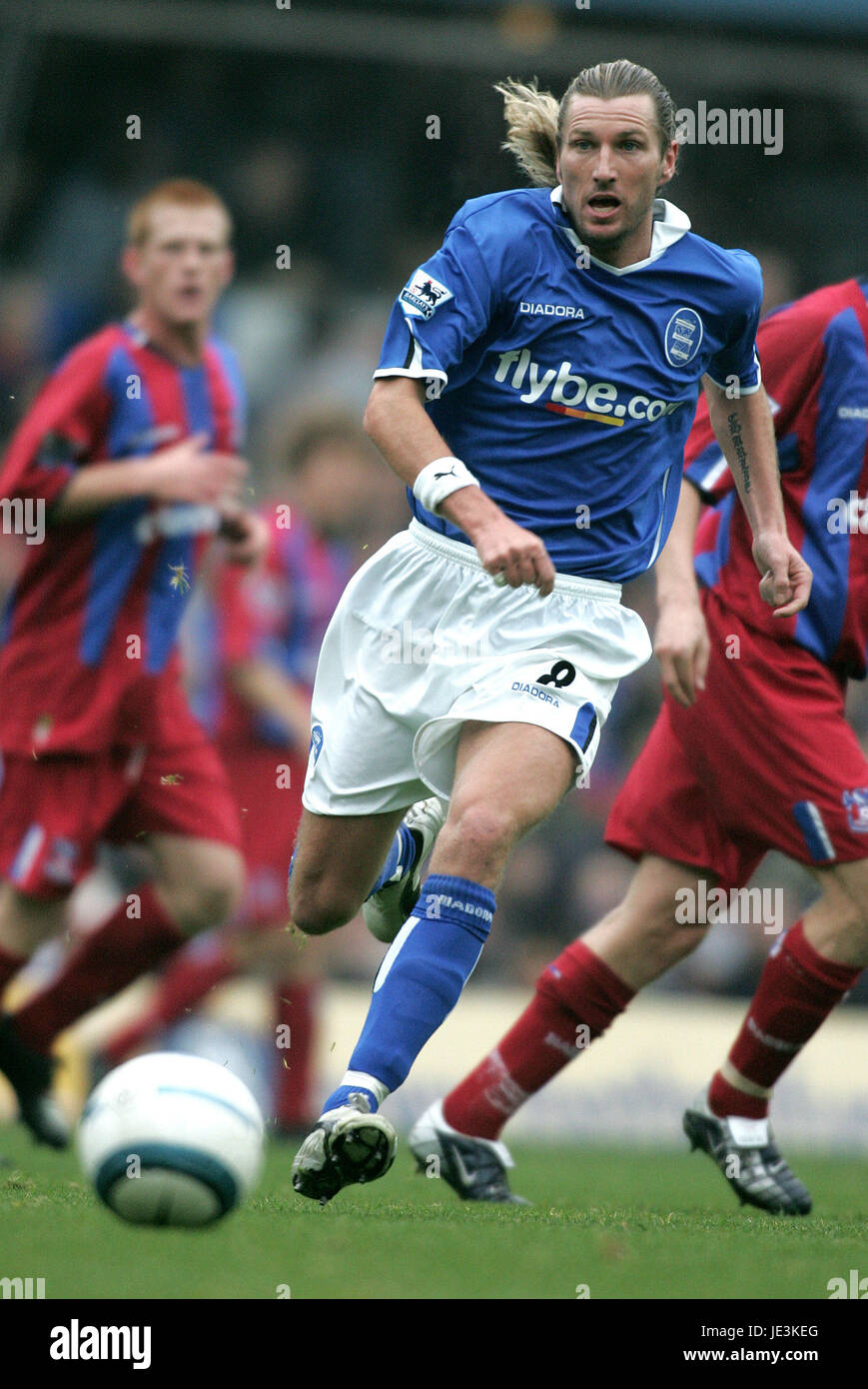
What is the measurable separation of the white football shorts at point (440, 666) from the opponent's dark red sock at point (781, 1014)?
1136mm

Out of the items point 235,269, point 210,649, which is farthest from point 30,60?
point 210,649

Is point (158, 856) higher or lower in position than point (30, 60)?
lower

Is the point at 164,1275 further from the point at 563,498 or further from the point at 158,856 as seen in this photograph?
the point at 158,856

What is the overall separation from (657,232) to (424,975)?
1762 millimetres

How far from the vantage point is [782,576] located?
180 inches

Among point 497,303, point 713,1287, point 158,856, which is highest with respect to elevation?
point 497,303

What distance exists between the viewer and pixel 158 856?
5.91m

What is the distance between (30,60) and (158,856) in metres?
8.62

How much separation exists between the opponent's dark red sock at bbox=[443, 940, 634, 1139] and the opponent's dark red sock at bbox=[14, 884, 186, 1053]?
128 cm

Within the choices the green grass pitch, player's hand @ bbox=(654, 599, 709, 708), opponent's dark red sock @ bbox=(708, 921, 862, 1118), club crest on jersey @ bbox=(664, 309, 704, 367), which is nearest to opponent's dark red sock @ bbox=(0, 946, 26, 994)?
the green grass pitch

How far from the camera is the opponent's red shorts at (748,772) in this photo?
4934mm

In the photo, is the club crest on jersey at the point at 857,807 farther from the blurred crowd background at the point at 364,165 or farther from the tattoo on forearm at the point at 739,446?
the blurred crowd background at the point at 364,165

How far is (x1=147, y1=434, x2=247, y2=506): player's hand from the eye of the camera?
18.6 ft

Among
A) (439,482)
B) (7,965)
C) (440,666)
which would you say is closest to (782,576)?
(440,666)
